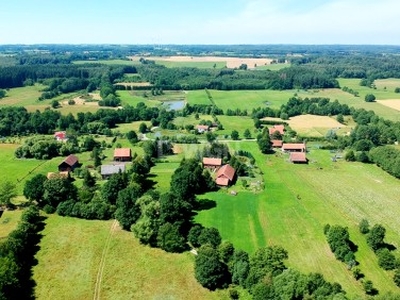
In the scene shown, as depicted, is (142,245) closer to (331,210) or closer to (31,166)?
(331,210)

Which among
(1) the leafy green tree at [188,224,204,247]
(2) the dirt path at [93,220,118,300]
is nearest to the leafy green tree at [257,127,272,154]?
(1) the leafy green tree at [188,224,204,247]

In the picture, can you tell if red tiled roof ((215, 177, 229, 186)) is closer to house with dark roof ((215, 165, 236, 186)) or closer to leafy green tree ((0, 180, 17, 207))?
house with dark roof ((215, 165, 236, 186))

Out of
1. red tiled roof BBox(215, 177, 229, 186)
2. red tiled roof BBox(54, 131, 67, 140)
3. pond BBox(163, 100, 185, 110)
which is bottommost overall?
pond BBox(163, 100, 185, 110)

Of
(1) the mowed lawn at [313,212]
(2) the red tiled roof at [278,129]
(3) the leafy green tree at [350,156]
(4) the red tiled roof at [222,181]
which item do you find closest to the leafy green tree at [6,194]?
(1) the mowed lawn at [313,212]

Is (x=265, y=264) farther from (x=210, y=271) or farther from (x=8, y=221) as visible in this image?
(x=8, y=221)

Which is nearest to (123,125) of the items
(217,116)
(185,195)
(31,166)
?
(217,116)

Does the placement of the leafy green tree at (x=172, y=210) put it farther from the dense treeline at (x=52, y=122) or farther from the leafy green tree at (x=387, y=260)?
the dense treeline at (x=52, y=122)
